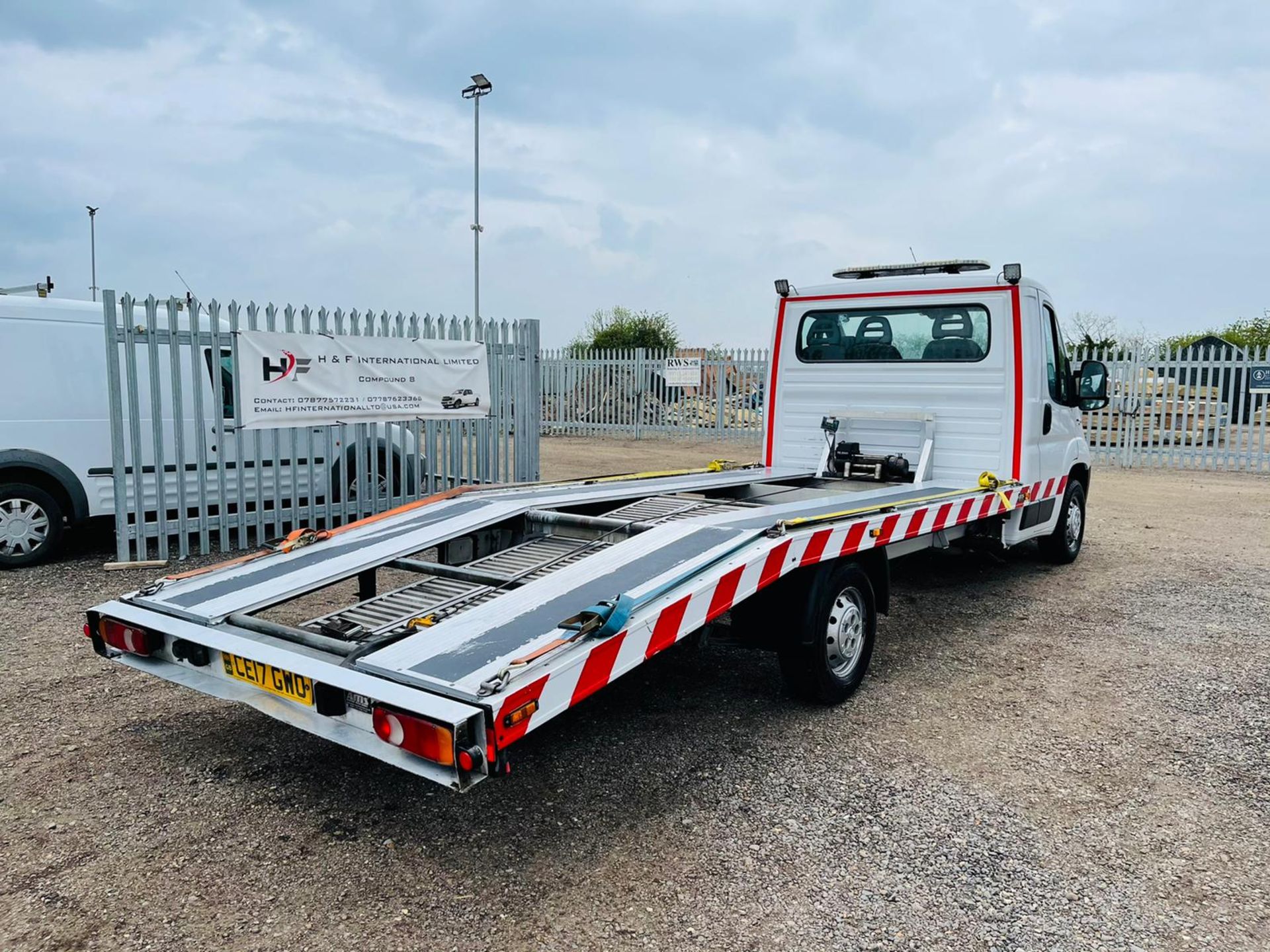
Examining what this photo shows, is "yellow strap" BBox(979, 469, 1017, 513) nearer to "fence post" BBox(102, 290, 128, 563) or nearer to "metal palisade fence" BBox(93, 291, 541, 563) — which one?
"metal palisade fence" BBox(93, 291, 541, 563)

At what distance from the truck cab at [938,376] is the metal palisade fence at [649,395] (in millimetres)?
13239

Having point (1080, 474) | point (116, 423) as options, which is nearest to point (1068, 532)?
point (1080, 474)

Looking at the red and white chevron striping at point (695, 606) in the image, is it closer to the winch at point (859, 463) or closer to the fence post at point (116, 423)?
the winch at point (859, 463)

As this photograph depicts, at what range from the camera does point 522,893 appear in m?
2.92

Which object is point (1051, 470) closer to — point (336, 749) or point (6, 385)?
point (336, 749)

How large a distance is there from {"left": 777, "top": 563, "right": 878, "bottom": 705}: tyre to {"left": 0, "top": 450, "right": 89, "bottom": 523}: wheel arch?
588 cm

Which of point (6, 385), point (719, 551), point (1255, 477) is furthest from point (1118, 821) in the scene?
point (1255, 477)

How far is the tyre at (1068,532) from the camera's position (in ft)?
24.9

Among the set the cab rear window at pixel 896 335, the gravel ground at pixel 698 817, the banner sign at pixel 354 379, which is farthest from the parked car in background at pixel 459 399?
the gravel ground at pixel 698 817

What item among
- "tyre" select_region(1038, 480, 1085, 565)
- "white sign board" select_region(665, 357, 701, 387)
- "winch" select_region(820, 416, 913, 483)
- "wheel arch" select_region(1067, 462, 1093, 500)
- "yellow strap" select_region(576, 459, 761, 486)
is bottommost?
"tyre" select_region(1038, 480, 1085, 565)

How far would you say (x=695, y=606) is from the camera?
340 centimetres

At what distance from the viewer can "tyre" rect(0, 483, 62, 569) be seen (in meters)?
7.05

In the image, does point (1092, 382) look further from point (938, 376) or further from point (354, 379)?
point (354, 379)

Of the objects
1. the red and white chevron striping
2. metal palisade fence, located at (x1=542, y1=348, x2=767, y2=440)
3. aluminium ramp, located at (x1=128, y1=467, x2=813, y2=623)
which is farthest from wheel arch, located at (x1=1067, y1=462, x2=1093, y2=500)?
metal palisade fence, located at (x1=542, y1=348, x2=767, y2=440)
